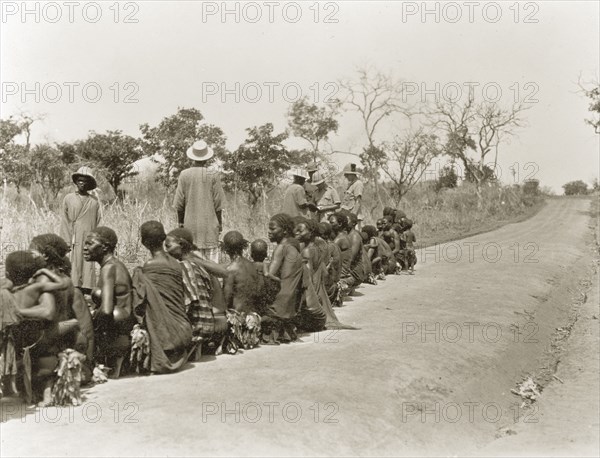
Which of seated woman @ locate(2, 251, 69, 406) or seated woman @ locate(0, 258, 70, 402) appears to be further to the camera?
seated woman @ locate(2, 251, 69, 406)

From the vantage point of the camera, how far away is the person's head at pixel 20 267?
5.34 m

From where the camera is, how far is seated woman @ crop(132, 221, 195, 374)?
6.12 m

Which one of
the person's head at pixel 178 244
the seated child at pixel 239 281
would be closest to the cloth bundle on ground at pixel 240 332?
the seated child at pixel 239 281

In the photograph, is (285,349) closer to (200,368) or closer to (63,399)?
(200,368)

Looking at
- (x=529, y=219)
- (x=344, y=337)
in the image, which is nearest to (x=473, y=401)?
(x=344, y=337)

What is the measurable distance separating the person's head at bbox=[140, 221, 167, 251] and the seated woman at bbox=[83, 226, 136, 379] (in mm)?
386

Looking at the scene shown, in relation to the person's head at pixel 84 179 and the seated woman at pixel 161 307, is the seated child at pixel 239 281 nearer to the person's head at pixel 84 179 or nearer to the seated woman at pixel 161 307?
the seated woman at pixel 161 307

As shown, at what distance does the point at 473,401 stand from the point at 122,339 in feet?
10.6

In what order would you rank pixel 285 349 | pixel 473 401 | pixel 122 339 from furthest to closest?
1. pixel 285 349
2. pixel 473 401
3. pixel 122 339

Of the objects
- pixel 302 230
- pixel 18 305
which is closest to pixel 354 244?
pixel 302 230

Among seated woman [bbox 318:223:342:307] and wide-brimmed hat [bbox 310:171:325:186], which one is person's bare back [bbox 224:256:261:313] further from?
wide-brimmed hat [bbox 310:171:325:186]

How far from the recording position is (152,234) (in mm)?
6402

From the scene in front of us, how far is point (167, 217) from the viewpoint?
13.8 m

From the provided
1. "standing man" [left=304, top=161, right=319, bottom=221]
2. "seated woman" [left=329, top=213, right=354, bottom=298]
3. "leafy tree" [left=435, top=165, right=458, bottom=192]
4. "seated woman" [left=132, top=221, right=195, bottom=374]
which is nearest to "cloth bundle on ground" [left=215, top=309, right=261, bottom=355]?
"seated woman" [left=132, top=221, right=195, bottom=374]
